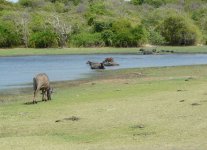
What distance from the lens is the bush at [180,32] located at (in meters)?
101

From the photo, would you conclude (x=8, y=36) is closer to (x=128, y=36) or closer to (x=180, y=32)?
(x=128, y=36)

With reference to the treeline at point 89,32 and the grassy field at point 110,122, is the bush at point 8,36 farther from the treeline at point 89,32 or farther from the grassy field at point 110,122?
the grassy field at point 110,122

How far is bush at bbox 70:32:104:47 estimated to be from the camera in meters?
98.2

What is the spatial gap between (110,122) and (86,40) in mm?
82811

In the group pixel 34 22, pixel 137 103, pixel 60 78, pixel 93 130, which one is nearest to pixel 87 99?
pixel 137 103

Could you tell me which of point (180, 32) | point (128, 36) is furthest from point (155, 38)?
point (128, 36)

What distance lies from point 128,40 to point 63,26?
12.2m

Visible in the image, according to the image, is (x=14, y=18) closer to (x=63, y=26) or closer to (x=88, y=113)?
(x=63, y=26)

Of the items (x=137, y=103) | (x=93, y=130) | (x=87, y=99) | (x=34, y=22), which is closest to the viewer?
(x=93, y=130)

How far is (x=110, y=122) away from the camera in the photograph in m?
15.9

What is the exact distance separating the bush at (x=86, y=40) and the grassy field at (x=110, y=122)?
243 ft

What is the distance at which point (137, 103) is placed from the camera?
65.0ft

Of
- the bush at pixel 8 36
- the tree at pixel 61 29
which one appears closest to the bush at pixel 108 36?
the tree at pixel 61 29

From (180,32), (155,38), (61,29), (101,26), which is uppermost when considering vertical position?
(101,26)
